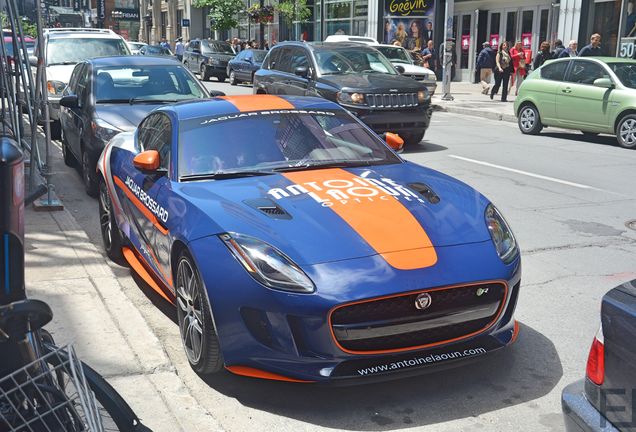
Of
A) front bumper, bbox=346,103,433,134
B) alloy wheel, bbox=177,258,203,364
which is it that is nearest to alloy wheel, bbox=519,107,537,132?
front bumper, bbox=346,103,433,134

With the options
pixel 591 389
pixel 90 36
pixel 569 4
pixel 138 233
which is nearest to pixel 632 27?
pixel 569 4

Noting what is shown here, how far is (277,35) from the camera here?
139 ft

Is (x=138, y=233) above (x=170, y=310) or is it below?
above

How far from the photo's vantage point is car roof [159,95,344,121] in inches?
216

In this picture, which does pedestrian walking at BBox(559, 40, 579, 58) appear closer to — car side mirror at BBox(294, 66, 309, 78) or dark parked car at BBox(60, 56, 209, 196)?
car side mirror at BBox(294, 66, 309, 78)

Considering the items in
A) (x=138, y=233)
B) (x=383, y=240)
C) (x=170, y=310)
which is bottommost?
(x=170, y=310)

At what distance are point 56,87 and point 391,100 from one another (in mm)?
6160

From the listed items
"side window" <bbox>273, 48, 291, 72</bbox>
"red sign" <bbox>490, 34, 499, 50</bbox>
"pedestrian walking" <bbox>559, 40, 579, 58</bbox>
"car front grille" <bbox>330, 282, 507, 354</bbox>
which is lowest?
"car front grille" <bbox>330, 282, 507, 354</bbox>

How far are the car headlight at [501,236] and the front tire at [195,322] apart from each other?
1.65m

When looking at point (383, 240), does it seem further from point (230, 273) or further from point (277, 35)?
point (277, 35)

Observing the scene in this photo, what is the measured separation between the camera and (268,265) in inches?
149

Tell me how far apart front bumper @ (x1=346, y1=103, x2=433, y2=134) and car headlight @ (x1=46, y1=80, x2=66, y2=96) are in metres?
5.37

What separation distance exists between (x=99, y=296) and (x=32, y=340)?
3.08 metres

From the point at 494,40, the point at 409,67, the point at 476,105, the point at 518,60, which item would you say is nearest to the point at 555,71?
the point at 476,105
